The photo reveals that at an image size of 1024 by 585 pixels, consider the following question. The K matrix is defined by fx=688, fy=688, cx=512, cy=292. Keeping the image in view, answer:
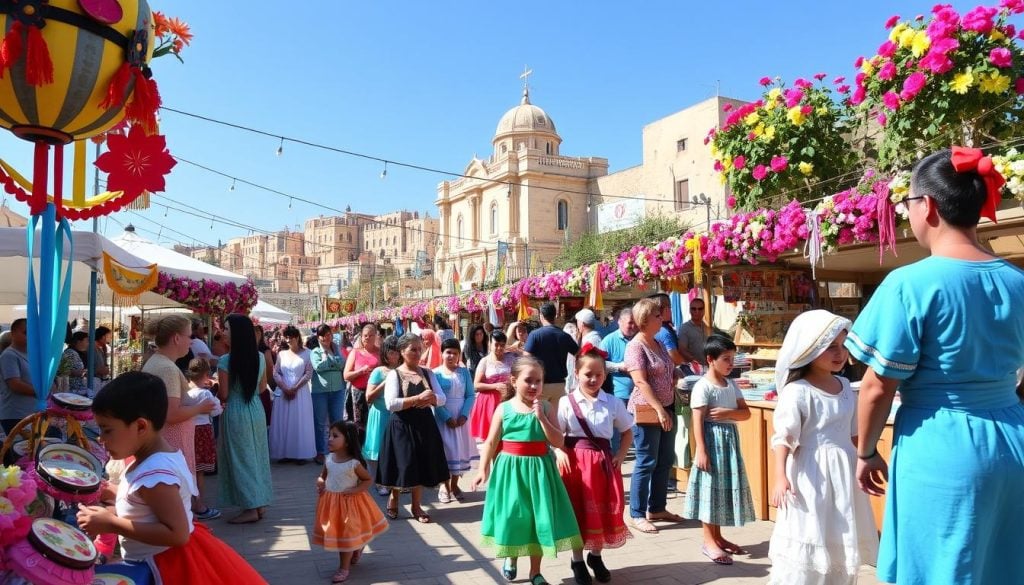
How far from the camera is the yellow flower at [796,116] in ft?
23.9

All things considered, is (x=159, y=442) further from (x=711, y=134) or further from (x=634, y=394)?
(x=711, y=134)

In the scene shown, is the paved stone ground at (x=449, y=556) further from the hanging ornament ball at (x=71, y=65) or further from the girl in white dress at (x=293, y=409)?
the hanging ornament ball at (x=71, y=65)

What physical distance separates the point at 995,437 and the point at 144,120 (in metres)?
3.66

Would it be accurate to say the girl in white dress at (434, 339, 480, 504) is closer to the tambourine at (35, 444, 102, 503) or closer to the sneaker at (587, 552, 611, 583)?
the sneaker at (587, 552, 611, 583)

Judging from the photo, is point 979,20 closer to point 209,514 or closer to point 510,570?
point 510,570

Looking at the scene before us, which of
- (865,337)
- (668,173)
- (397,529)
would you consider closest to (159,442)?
(865,337)

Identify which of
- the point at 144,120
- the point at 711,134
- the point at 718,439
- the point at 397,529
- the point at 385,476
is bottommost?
the point at 397,529

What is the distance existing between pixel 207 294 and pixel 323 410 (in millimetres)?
3976

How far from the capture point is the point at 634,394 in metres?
5.83

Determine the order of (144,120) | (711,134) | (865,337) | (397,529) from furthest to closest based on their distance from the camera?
(711,134), (397,529), (144,120), (865,337)

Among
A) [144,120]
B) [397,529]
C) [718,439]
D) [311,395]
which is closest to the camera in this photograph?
[144,120]

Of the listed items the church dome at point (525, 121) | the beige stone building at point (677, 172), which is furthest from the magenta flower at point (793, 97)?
the church dome at point (525, 121)

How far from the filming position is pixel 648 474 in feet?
18.3

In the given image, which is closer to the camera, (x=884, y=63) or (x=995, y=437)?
(x=995, y=437)
